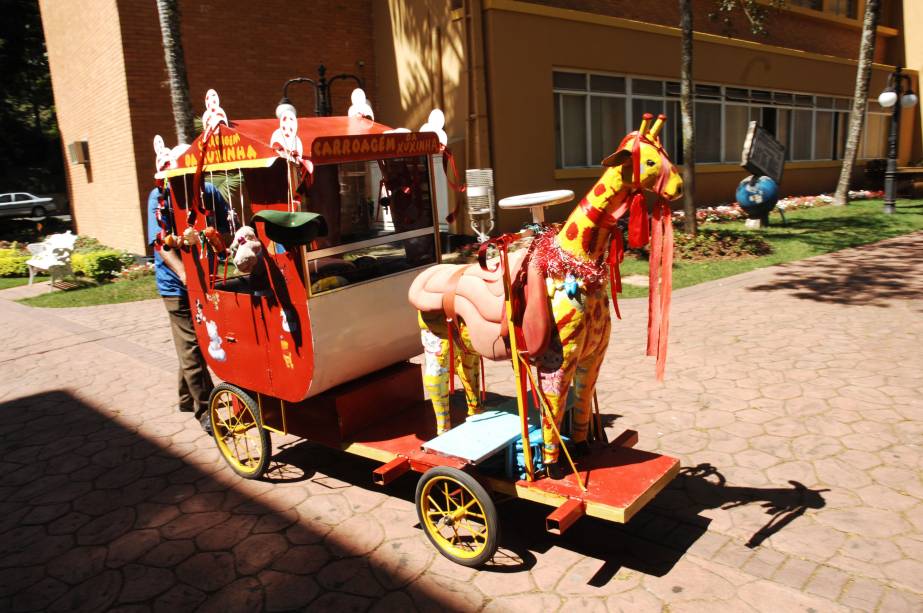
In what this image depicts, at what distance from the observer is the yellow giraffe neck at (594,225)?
11.1 feet

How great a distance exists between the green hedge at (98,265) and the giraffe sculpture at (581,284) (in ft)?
42.4

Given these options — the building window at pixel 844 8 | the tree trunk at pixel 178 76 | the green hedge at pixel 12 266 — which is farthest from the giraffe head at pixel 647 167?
the building window at pixel 844 8

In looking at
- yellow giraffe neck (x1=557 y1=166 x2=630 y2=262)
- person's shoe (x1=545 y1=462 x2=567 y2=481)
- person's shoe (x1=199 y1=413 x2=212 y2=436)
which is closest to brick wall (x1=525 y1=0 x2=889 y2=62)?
person's shoe (x1=199 y1=413 x2=212 y2=436)

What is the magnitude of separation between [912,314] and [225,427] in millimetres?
8008

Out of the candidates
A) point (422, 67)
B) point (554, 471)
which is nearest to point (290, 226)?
point (554, 471)

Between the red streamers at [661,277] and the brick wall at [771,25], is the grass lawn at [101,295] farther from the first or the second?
the red streamers at [661,277]

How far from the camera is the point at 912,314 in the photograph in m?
8.18

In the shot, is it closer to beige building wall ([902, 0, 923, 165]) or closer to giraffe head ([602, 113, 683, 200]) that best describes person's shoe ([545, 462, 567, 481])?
giraffe head ([602, 113, 683, 200])

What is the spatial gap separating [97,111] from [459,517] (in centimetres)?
1621

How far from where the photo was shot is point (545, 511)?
4316 mm

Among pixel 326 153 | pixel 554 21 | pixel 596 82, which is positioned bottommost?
pixel 326 153

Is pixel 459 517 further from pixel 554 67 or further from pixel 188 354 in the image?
pixel 554 67

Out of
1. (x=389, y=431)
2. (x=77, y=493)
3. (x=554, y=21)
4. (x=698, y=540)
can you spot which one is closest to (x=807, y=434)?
(x=698, y=540)

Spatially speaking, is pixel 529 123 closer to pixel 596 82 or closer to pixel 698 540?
pixel 596 82
